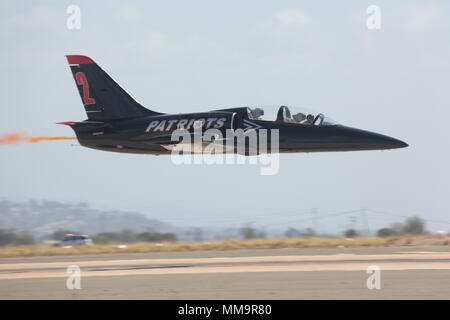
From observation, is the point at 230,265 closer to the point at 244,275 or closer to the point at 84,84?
the point at 244,275

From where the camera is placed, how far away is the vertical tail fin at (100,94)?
3136cm

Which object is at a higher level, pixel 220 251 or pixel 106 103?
pixel 106 103

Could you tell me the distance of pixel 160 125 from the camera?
97.3 feet

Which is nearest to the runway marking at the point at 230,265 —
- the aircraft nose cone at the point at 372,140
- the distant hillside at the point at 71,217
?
the aircraft nose cone at the point at 372,140

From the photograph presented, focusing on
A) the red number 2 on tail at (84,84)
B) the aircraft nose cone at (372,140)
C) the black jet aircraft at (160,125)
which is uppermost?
the red number 2 on tail at (84,84)

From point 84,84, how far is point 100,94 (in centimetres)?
111

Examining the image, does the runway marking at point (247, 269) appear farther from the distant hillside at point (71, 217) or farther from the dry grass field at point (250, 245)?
the distant hillside at point (71, 217)

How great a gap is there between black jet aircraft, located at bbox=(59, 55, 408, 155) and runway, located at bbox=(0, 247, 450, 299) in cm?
390

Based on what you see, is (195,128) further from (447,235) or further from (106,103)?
(447,235)

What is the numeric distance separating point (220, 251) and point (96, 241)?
11511mm
